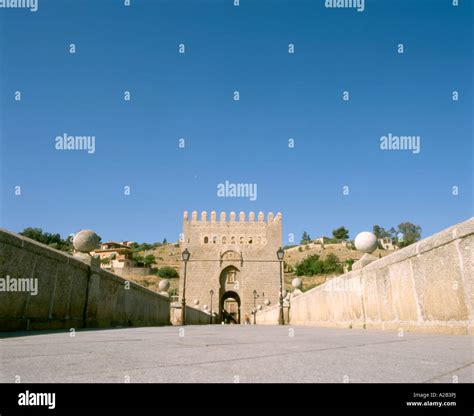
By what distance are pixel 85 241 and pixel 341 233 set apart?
367ft

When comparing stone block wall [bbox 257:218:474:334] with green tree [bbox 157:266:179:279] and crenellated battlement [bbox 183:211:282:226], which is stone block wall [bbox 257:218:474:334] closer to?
crenellated battlement [bbox 183:211:282:226]

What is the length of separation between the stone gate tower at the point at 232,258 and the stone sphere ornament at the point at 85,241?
35214 mm

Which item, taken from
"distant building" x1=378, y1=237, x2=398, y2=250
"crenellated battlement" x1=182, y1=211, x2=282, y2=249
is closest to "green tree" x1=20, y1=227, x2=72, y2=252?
"crenellated battlement" x1=182, y1=211, x2=282, y2=249

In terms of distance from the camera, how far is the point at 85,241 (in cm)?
729

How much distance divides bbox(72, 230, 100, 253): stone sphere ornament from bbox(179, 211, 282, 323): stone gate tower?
35.2m

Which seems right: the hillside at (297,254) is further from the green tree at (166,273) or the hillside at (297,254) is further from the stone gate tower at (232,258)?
the stone gate tower at (232,258)

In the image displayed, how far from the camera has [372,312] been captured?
6.63 m

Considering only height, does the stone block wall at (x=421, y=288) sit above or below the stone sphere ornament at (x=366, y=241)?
below

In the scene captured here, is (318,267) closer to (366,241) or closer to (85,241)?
(366,241)

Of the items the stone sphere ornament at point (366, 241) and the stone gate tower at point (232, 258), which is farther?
the stone gate tower at point (232, 258)

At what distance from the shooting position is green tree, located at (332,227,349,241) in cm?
11312

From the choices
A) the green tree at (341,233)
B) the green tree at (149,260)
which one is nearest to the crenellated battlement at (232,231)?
the green tree at (149,260)

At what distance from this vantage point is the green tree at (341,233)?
113125 mm
